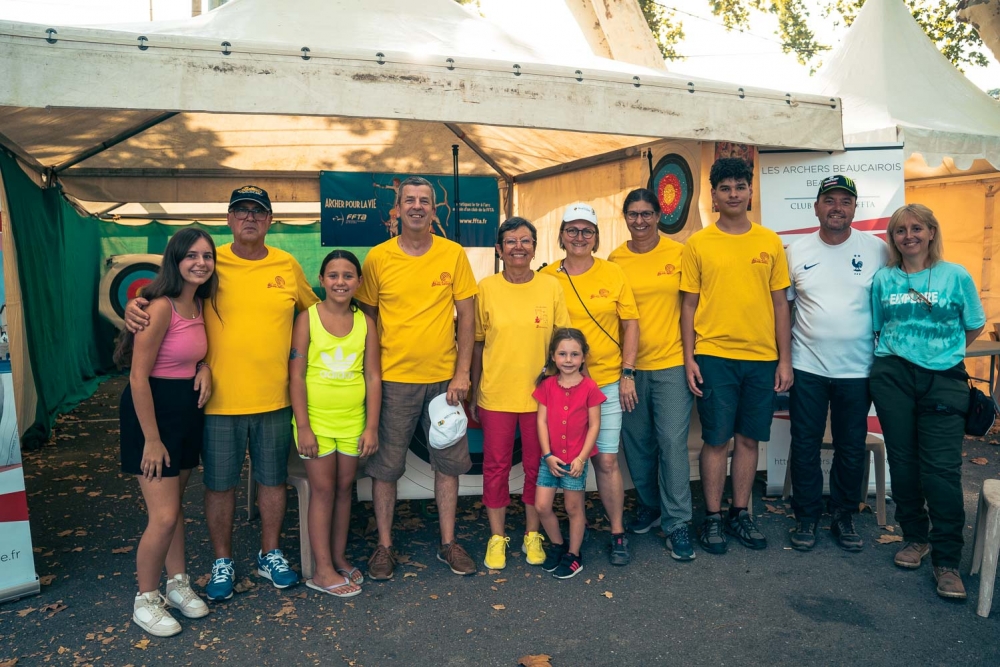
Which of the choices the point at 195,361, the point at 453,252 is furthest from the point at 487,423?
the point at 195,361

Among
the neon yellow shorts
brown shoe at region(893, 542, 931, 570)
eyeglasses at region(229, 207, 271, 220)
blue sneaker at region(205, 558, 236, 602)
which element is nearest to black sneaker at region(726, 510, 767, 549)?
brown shoe at region(893, 542, 931, 570)

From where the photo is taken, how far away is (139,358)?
2.95m

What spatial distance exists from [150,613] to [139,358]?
1.14 m

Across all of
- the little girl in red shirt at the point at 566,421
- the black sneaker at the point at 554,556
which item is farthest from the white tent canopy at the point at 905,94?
the black sneaker at the point at 554,556

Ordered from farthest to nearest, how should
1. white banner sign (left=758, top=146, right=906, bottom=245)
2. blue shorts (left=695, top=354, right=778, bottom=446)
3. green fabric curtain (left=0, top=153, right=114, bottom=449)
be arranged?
1. green fabric curtain (left=0, top=153, right=114, bottom=449)
2. white banner sign (left=758, top=146, right=906, bottom=245)
3. blue shorts (left=695, top=354, right=778, bottom=446)

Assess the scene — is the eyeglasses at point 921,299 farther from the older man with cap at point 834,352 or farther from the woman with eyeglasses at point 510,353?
the woman with eyeglasses at point 510,353

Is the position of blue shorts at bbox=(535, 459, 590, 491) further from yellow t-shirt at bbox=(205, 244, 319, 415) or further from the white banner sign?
the white banner sign

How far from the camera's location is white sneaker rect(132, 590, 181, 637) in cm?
303

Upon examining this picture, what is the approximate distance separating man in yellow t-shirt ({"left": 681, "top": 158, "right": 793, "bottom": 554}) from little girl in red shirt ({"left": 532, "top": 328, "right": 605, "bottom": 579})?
2.43 feet

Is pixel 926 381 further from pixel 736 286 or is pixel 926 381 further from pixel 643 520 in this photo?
pixel 643 520

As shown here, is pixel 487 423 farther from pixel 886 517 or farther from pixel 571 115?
pixel 886 517

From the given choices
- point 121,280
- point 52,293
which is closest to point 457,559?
point 52,293

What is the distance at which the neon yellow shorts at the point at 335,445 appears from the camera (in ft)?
11.0

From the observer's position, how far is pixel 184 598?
3.20 metres
